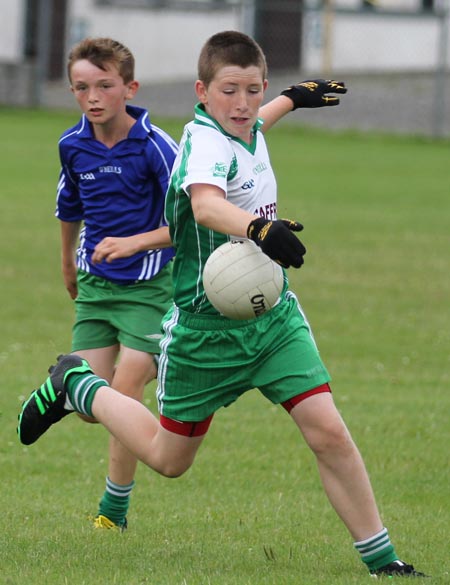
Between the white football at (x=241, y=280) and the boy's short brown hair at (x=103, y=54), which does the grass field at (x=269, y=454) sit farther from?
the boy's short brown hair at (x=103, y=54)

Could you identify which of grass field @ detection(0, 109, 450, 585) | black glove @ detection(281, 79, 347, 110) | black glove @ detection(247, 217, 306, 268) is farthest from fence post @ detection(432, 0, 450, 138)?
black glove @ detection(247, 217, 306, 268)

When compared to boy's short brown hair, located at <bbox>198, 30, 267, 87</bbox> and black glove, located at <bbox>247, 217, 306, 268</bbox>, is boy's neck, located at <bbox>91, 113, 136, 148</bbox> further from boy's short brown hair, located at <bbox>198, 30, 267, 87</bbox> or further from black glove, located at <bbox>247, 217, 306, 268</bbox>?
black glove, located at <bbox>247, 217, 306, 268</bbox>

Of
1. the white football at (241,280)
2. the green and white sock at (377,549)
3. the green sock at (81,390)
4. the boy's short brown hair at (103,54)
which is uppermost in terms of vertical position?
the boy's short brown hair at (103,54)

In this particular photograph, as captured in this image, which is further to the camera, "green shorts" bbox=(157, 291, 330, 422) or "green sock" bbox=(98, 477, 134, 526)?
"green sock" bbox=(98, 477, 134, 526)

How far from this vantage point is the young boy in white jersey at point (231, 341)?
5.24 metres

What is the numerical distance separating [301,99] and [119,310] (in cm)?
134

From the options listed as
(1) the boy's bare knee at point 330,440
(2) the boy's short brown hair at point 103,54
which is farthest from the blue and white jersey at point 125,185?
(1) the boy's bare knee at point 330,440

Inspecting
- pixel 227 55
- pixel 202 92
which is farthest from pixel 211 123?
pixel 227 55

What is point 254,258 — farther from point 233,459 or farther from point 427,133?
point 427,133

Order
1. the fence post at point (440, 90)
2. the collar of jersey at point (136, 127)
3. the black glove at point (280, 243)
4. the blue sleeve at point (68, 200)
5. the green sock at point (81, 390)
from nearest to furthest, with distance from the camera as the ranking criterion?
the black glove at point (280, 243)
the green sock at point (81, 390)
the collar of jersey at point (136, 127)
the blue sleeve at point (68, 200)
the fence post at point (440, 90)

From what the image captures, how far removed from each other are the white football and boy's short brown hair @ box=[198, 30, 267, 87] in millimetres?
697

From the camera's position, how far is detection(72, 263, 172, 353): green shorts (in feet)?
21.6

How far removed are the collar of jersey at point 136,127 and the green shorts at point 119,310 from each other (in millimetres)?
672

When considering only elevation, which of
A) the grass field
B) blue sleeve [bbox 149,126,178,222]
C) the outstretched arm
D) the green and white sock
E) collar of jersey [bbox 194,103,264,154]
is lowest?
the grass field
